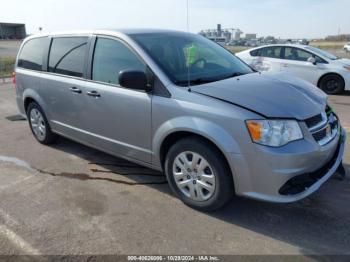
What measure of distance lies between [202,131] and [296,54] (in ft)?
25.8

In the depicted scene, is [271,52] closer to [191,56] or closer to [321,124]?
[191,56]

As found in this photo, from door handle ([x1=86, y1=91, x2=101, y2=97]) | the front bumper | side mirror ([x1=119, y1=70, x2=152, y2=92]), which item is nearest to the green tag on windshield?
side mirror ([x1=119, y1=70, x2=152, y2=92])

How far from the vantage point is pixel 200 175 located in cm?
338

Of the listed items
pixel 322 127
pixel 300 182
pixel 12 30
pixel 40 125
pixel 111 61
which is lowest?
pixel 40 125

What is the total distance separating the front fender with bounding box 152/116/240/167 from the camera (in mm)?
3049

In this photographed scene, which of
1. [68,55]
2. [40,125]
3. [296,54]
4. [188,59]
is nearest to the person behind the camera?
[188,59]

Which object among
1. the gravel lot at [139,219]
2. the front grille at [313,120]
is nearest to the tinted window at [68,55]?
the gravel lot at [139,219]

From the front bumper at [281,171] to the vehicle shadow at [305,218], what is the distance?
33cm

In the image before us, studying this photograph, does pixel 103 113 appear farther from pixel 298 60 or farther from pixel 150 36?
pixel 298 60

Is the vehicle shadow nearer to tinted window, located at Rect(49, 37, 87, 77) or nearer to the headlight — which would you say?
the headlight

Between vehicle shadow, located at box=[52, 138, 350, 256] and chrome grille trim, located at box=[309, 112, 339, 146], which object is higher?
chrome grille trim, located at box=[309, 112, 339, 146]

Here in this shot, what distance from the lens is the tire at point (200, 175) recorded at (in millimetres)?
3201

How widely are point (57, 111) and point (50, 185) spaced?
1186mm

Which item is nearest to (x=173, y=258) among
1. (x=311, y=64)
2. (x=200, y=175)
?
(x=200, y=175)
